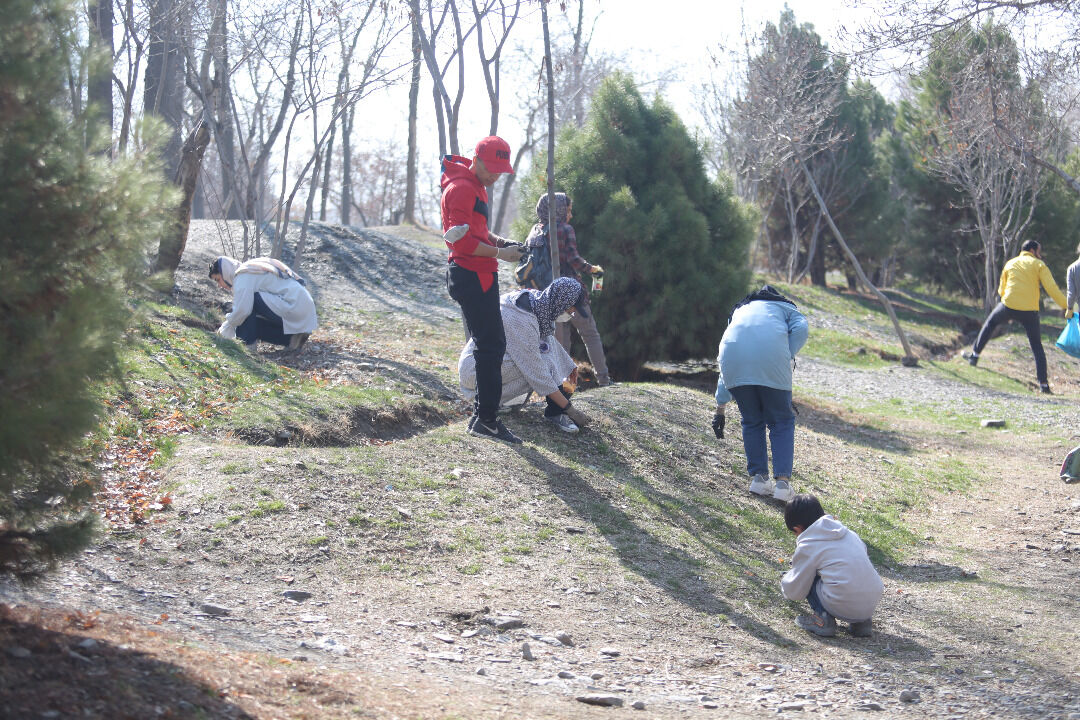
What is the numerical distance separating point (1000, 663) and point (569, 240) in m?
5.77

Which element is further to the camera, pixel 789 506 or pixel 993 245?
pixel 993 245

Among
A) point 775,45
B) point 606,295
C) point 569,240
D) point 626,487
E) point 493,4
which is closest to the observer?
A: point 626,487

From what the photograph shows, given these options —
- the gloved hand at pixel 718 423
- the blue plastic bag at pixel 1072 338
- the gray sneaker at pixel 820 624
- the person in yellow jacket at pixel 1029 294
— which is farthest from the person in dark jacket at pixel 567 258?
the person in yellow jacket at pixel 1029 294

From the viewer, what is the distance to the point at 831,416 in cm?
1103

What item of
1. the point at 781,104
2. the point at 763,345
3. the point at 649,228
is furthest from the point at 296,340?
the point at 781,104

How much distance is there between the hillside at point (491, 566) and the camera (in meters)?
3.45

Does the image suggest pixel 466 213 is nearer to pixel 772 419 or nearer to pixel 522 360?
pixel 522 360

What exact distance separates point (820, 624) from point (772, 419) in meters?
2.08

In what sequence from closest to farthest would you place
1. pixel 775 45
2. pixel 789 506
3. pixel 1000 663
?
pixel 1000 663
pixel 789 506
pixel 775 45

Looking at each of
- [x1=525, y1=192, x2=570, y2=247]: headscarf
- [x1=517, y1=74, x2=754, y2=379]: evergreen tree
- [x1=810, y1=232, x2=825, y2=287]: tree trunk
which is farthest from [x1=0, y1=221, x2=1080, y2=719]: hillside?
[x1=810, y1=232, x2=825, y2=287]: tree trunk

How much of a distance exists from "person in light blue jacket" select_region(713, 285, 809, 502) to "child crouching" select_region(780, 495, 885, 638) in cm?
163

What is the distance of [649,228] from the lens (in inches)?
420

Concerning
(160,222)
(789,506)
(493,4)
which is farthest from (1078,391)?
(160,222)

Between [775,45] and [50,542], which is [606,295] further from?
[775,45]
